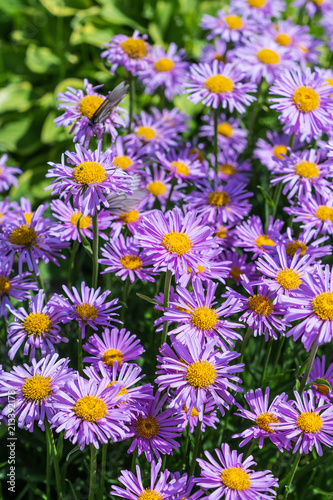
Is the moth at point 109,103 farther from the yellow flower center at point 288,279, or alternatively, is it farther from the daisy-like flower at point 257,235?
the yellow flower center at point 288,279

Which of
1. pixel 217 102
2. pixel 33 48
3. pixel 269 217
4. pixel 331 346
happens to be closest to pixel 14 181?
pixel 217 102

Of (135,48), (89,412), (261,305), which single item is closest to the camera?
(89,412)

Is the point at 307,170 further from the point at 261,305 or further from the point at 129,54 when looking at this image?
the point at 129,54

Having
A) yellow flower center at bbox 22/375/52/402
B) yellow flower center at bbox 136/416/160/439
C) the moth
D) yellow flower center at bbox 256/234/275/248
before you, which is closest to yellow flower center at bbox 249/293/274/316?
yellow flower center at bbox 256/234/275/248

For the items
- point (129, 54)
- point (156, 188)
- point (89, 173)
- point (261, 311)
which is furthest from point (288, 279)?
point (129, 54)

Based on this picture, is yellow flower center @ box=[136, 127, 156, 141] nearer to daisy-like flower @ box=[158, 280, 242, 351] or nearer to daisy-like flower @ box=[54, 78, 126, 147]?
daisy-like flower @ box=[54, 78, 126, 147]

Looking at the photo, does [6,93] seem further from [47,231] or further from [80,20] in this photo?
[47,231]
